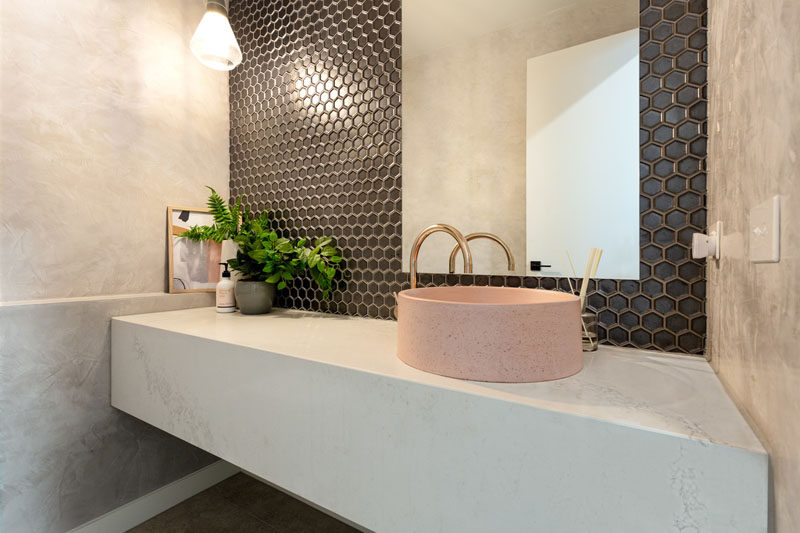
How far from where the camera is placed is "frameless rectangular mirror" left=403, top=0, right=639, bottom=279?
106 cm

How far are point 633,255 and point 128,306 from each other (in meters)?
1.78

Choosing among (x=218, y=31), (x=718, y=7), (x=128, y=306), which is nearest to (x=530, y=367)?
(x=718, y=7)

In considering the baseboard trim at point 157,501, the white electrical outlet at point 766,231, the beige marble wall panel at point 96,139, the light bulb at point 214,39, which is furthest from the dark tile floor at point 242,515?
the light bulb at point 214,39

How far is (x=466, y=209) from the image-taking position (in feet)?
4.29

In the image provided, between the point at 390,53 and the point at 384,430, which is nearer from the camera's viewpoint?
the point at 384,430

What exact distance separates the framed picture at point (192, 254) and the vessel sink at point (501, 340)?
1327mm

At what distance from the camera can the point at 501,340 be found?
0.77 metres

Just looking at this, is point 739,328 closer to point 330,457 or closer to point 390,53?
point 330,457

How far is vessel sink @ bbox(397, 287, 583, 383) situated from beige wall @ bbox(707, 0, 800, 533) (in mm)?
271

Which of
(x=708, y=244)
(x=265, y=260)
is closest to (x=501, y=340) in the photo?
(x=708, y=244)

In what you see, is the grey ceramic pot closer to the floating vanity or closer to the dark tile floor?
the floating vanity

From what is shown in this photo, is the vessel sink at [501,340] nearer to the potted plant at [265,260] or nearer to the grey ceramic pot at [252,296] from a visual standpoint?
the potted plant at [265,260]

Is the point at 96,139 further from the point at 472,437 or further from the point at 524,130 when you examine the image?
the point at 472,437

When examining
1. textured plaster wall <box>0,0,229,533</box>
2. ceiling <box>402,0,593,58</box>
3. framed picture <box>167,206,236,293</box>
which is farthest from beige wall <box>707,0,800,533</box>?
textured plaster wall <box>0,0,229,533</box>
